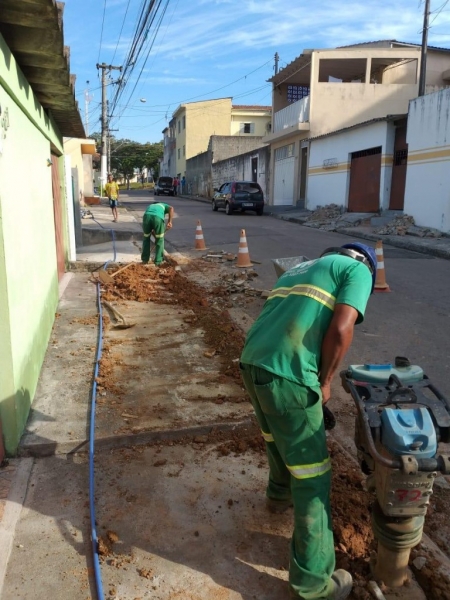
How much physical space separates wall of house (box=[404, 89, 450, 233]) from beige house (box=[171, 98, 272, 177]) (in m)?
35.2

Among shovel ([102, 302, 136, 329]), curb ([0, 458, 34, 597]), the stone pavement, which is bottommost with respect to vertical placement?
curb ([0, 458, 34, 597])

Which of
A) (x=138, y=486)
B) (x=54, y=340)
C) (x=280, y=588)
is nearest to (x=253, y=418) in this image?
(x=138, y=486)

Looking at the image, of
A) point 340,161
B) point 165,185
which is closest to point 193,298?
point 340,161

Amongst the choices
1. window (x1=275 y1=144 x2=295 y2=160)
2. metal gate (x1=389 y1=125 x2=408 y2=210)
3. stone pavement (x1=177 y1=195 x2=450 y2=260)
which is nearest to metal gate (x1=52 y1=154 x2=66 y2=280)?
stone pavement (x1=177 y1=195 x2=450 y2=260)

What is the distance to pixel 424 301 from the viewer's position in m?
7.93

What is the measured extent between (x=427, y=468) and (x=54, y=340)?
4680 millimetres

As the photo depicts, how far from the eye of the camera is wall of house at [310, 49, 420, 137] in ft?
81.0

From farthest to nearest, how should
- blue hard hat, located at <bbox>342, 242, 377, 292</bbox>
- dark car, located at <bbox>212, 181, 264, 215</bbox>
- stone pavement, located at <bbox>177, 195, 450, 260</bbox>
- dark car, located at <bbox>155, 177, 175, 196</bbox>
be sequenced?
dark car, located at <bbox>155, 177, 175, 196</bbox> < dark car, located at <bbox>212, 181, 264, 215</bbox> < stone pavement, located at <bbox>177, 195, 450, 260</bbox> < blue hard hat, located at <bbox>342, 242, 377, 292</bbox>

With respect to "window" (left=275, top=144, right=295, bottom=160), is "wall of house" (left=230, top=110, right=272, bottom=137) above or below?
above

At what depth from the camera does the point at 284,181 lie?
2883 cm

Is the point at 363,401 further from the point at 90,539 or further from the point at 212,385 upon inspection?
the point at 212,385

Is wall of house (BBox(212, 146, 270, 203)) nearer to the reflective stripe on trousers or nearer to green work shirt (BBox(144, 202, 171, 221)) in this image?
green work shirt (BBox(144, 202, 171, 221))

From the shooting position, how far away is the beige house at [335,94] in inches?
963

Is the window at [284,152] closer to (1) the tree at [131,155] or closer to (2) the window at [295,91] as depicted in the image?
(2) the window at [295,91]
